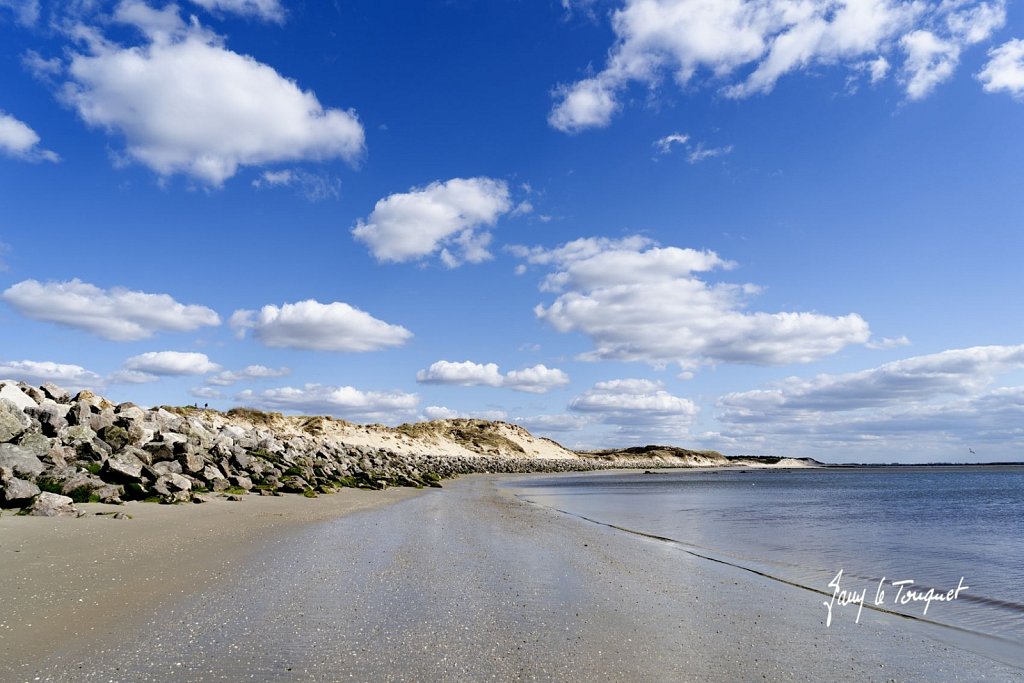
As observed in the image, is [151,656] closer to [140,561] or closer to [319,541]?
[140,561]

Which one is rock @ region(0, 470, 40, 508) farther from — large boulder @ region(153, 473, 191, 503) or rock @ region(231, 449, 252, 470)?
rock @ region(231, 449, 252, 470)

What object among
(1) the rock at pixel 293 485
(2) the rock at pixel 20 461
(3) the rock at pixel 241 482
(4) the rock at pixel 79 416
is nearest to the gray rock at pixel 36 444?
(2) the rock at pixel 20 461

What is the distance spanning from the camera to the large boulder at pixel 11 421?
1708 centimetres

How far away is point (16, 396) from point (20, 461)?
7970mm

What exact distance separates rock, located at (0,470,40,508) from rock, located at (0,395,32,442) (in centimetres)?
473

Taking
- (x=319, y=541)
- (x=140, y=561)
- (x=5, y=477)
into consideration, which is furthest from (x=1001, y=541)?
(x=5, y=477)

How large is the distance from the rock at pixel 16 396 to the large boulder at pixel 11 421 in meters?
1.27

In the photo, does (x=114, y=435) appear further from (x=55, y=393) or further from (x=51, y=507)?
(x=51, y=507)

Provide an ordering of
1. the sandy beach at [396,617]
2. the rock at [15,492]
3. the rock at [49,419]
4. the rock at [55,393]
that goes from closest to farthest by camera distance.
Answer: the sandy beach at [396,617], the rock at [15,492], the rock at [49,419], the rock at [55,393]

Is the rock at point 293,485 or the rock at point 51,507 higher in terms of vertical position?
the rock at point 51,507

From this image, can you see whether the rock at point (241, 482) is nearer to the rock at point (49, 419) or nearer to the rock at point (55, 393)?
the rock at point (49, 419)

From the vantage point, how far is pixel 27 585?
795 centimetres

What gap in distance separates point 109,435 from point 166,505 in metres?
7.22

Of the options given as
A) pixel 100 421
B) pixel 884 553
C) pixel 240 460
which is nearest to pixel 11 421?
pixel 100 421
